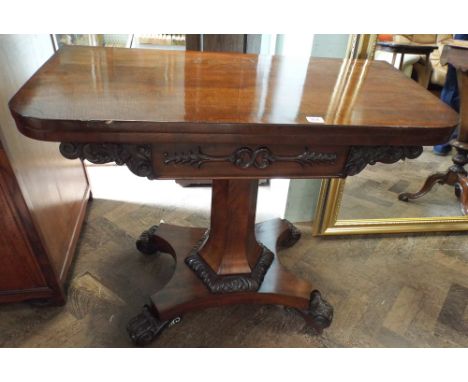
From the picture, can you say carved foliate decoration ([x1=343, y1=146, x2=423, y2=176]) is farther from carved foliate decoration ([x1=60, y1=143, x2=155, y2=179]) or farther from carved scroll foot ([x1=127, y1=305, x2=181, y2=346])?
carved scroll foot ([x1=127, y1=305, x2=181, y2=346])

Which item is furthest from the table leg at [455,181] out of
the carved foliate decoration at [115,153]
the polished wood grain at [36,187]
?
the polished wood grain at [36,187]

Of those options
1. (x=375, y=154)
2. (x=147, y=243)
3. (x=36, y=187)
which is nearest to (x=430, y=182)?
(x=375, y=154)

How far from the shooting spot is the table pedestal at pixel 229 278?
3.20 feet

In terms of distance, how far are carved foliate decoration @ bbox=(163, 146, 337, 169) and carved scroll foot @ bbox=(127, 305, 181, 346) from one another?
57 cm

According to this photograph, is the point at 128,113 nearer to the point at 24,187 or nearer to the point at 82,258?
the point at 24,187

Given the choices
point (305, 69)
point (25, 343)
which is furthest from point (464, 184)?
point (25, 343)

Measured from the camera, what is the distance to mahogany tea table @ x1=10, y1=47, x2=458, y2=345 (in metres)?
0.59

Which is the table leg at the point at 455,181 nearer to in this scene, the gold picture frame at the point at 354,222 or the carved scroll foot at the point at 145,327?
the gold picture frame at the point at 354,222

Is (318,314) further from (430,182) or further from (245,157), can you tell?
(430,182)

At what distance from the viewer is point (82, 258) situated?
1.30 meters

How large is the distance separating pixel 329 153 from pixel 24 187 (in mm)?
808

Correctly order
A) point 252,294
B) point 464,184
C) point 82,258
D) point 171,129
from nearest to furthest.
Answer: point 171,129
point 252,294
point 82,258
point 464,184

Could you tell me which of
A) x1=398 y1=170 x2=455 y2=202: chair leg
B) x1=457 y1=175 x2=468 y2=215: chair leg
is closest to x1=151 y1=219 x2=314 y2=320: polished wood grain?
x1=398 y1=170 x2=455 y2=202: chair leg

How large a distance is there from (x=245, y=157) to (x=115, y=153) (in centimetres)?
25
